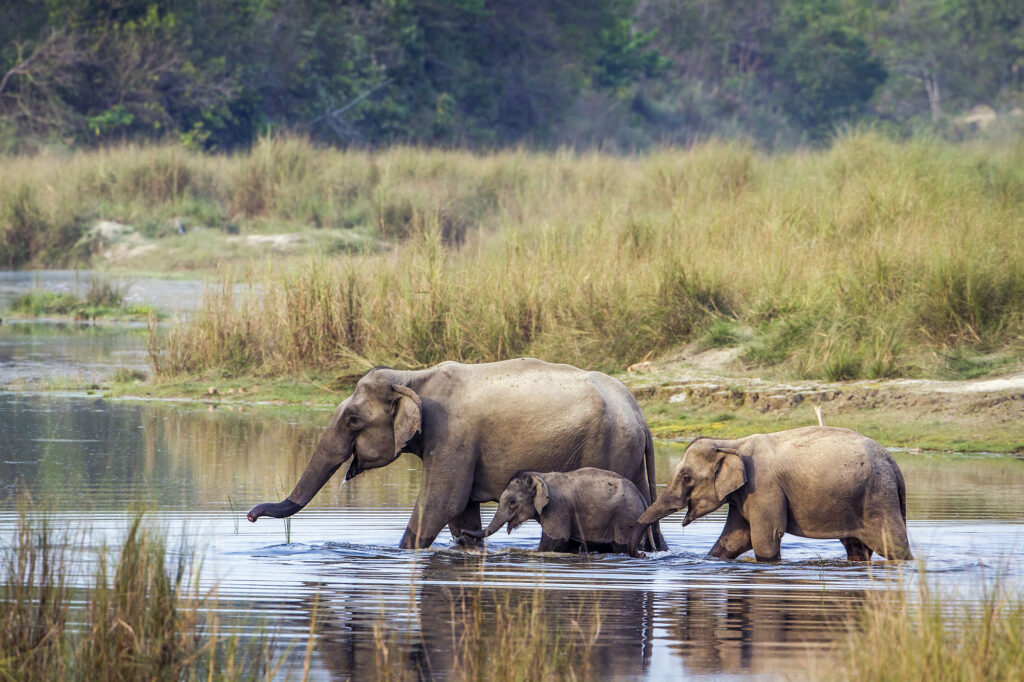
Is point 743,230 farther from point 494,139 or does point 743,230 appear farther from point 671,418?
point 494,139

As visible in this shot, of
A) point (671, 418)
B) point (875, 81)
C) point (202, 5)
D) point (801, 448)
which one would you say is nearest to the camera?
point (801, 448)

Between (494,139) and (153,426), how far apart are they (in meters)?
36.7

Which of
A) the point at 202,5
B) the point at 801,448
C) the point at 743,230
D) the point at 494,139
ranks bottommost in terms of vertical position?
the point at 801,448

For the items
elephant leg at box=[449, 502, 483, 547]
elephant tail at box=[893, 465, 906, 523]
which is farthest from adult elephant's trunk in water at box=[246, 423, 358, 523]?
elephant tail at box=[893, 465, 906, 523]

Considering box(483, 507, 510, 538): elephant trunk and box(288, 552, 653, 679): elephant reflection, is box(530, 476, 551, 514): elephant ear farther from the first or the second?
box(288, 552, 653, 679): elephant reflection

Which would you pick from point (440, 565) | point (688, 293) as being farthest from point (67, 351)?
point (440, 565)

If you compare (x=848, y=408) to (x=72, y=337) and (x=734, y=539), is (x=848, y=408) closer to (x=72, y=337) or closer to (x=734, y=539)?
(x=734, y=539)

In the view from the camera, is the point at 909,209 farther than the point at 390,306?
Yes

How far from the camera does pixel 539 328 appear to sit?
1634 centimetres

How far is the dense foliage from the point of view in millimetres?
42750

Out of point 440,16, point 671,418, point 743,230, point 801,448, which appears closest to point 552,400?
point 801,448

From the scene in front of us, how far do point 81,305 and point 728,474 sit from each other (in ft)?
53.7

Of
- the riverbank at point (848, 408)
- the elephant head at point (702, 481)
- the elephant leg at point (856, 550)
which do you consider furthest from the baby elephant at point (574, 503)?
the riverbank at point (848, 408)

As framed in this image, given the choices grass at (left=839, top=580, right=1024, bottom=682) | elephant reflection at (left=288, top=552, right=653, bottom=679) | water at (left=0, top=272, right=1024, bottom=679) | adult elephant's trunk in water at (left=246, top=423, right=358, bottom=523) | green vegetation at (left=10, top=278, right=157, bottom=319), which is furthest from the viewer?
green vegetation at (left=10, top=278, right=157, bottom=319)
